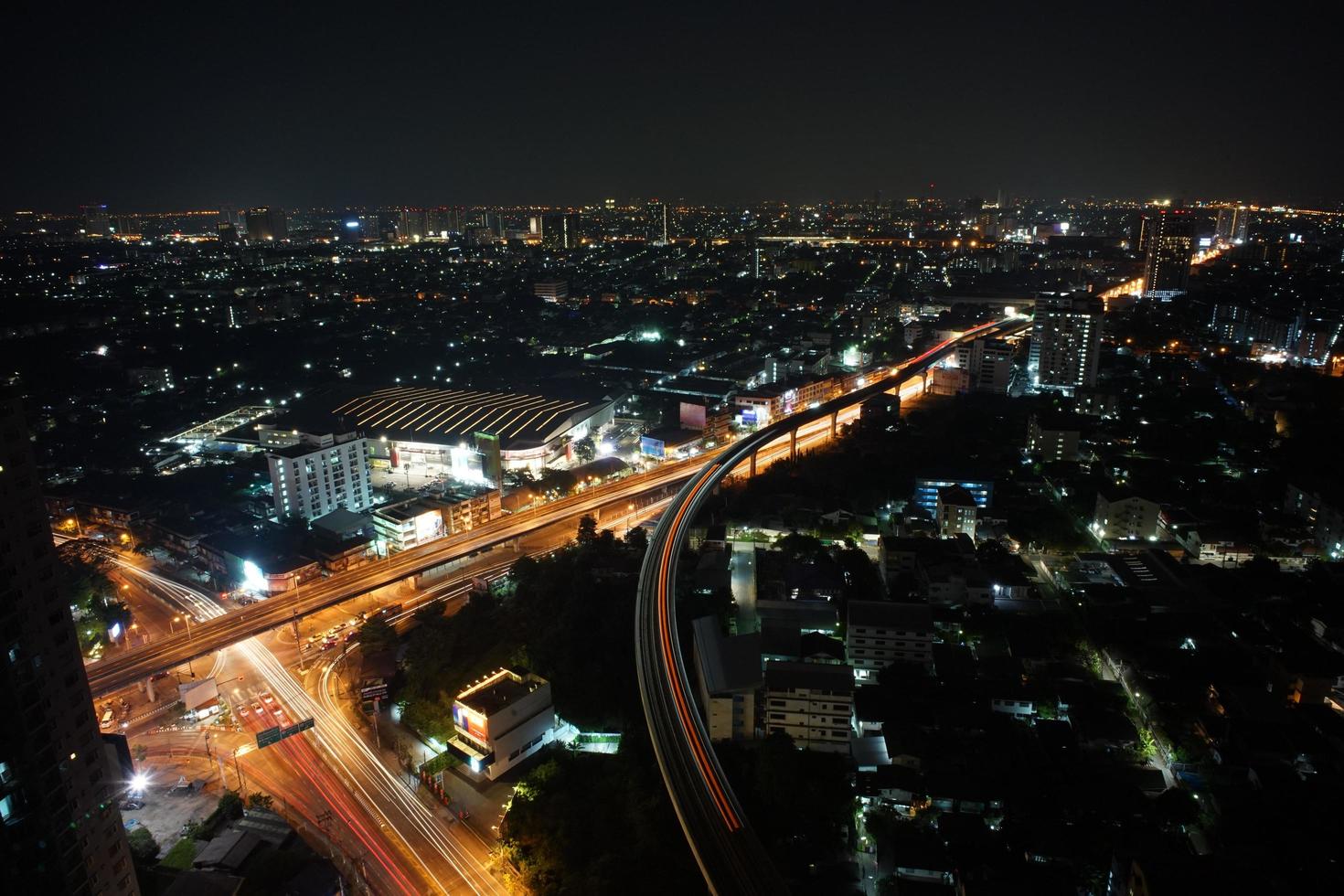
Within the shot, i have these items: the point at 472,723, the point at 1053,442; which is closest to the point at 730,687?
the point at 472,723

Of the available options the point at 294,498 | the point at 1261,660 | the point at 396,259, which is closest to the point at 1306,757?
the point at 1261,660

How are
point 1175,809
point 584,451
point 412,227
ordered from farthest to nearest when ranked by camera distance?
point 412,227, point 584,451, point 1175,809

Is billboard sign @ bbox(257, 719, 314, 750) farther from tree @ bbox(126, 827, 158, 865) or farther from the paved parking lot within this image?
tree @ bbox(126, 827, 158, 865)

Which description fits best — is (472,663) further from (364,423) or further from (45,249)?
(45,249)

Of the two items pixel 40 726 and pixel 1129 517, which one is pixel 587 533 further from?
pixel 1129 517

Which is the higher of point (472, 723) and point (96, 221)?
point (96, 221)

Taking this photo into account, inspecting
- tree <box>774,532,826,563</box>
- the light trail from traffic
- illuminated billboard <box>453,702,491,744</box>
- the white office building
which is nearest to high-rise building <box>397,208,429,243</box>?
the white office building

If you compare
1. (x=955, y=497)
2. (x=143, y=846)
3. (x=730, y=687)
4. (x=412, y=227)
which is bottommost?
(x=143, y=846)
